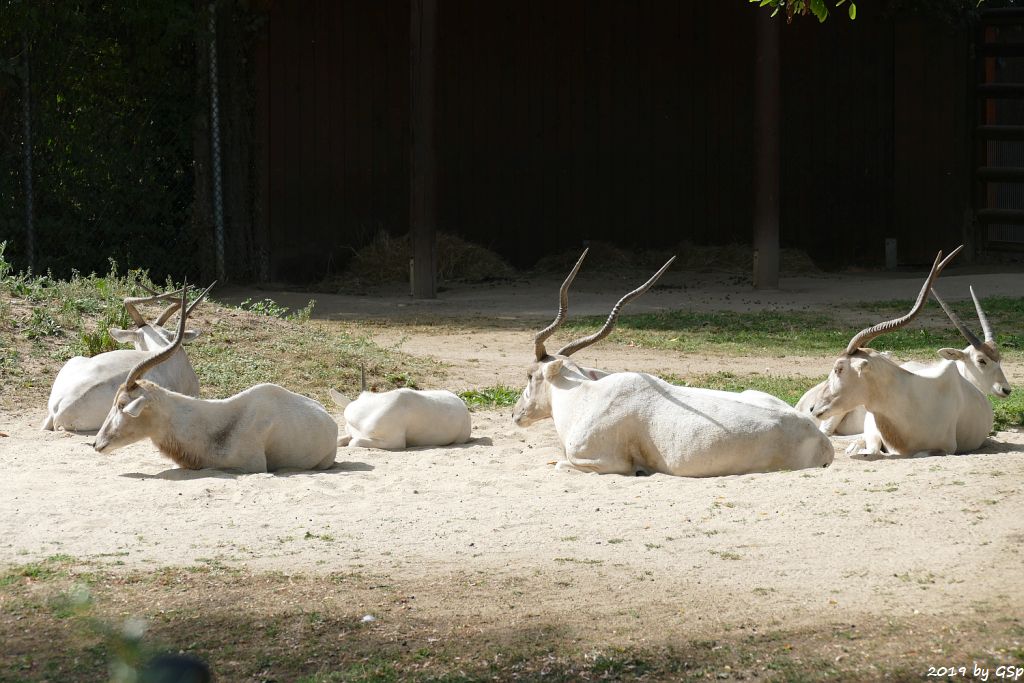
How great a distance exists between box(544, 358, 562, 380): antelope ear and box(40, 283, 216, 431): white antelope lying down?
1858 mm

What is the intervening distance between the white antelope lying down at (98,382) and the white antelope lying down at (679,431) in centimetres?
220

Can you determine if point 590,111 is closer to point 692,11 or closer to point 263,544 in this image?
point 692,11

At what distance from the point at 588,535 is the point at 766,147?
10.8 meters

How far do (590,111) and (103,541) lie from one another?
14.6 meters

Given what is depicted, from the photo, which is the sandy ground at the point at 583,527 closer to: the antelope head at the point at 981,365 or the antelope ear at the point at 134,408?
the antelope ear at the point at 134,408

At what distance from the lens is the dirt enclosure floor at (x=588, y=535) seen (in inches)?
156

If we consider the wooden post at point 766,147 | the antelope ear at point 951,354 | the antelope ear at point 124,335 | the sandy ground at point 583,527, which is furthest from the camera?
the wooden post at point 766,147

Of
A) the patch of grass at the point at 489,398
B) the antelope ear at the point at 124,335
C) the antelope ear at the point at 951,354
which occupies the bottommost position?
the patch of grass at the point at 489,398

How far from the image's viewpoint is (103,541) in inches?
199

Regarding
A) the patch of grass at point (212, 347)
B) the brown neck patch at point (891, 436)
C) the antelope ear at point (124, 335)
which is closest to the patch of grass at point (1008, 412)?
the brown neck patch at point (891, 436)

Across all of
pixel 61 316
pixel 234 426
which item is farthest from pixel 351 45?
pixel 234 426

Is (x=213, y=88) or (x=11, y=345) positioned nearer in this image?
(x=11, y=345)

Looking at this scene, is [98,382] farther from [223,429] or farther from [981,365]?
[981,365]

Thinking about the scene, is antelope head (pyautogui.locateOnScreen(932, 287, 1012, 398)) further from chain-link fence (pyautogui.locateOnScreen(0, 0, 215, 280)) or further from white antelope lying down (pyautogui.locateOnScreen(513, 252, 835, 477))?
chain-link fence (pyautogui.locateOnScreen(0, 0, 215, 280))
